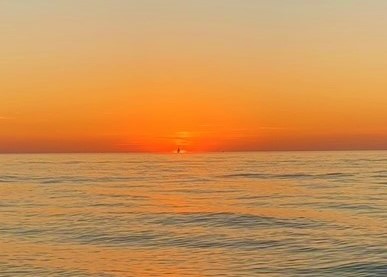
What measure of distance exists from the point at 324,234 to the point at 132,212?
11.9m

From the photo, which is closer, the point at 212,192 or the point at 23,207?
the point at 23,207

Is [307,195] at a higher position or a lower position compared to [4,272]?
higher

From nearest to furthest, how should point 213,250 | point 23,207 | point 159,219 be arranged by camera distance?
point 213,250 < point 159,219 < point 23,207

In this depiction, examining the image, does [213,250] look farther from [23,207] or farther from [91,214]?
[23,207]

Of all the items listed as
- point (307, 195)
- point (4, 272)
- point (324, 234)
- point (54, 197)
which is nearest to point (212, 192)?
point (307, 195)

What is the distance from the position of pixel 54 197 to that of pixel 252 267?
25.4 meters

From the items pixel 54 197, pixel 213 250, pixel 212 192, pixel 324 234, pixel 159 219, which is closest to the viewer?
pixel 213 250

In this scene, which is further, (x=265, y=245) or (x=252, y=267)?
(x=265, y=245)

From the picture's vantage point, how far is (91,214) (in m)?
31.3

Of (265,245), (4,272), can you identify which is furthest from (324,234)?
(4,272)

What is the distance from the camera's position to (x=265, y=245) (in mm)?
22078

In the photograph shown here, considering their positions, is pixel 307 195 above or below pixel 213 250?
above

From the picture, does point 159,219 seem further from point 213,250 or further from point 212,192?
point 212,192

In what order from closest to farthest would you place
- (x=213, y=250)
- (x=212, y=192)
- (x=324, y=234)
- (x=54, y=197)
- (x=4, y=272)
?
1. (x=4, y=272)
2. (x=213, y=250)
3. (x=324, y=234)
4. (x=54, y=197)
5. (x=212, y=192)
